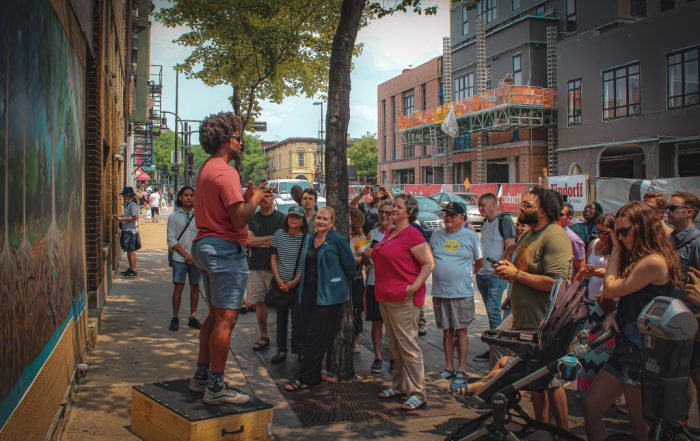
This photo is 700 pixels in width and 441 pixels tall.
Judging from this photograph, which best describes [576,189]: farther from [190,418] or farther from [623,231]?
[190,418]

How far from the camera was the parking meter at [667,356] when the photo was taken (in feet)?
11.6

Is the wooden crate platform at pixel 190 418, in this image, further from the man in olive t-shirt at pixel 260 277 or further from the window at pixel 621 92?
the window at pixel 621 92

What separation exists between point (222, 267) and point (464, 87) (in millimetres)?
43900

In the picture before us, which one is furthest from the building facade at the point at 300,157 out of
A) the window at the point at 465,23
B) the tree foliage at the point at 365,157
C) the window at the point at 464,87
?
the window at the point at 465,23

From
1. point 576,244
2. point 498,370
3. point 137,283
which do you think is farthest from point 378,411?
point 137,283

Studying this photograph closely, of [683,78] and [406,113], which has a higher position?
[406,113]

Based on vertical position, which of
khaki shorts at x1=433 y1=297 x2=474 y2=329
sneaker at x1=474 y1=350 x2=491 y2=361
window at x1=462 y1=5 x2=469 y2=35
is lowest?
sneaker at x1=474 y1=350 x2=491 y2=361

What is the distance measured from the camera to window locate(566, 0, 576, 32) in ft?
125

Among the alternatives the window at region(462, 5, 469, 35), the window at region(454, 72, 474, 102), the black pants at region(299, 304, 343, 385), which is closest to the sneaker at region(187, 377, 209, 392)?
the black pants at region(299, 304, 343, 385)

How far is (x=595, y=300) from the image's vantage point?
645 centimetres

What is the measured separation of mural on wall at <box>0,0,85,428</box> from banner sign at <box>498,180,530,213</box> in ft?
86.5

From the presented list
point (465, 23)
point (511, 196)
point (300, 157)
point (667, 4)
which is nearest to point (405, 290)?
point (511, 196)

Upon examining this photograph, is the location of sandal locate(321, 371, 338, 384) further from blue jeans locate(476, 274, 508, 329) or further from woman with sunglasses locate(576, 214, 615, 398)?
woman with sunglasses locate(576, 214, 615, 398)

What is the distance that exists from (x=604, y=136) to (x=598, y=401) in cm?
3211
